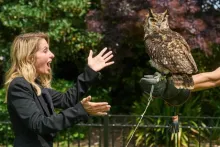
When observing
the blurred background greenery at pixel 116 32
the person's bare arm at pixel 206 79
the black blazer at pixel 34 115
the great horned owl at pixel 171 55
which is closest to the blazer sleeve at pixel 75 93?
the black blazer at pixel 34 115

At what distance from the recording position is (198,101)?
9.03 metres

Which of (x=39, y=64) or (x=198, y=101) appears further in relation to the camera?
(x=198, y=101)

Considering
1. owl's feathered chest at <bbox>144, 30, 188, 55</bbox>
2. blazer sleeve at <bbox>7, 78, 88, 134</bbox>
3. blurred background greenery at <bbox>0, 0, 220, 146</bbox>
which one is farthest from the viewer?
blurred background greenery at <bbox>0, 0, 220, 146</bbox>

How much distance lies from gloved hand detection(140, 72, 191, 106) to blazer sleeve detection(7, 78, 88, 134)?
471mm

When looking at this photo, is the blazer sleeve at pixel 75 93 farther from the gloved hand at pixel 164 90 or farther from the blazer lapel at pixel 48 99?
the gloved hand at pixel 164 90

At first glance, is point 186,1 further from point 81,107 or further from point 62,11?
point 81,107

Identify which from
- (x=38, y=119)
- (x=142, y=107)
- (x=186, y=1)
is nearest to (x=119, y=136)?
(x=142, y=107)

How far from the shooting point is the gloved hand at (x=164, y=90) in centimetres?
279

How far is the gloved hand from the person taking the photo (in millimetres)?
2789

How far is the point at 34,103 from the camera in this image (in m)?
2.60

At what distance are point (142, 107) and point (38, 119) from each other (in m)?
6.04

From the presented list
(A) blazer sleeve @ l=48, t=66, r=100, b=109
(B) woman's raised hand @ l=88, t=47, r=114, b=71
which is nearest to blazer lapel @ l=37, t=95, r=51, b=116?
(A) blazer sleeve @ l=48, t=66, r=100, b=109

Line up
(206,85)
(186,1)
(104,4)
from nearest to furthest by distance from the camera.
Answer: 1. (206,85)
2. (186,1)
3. (104,4)

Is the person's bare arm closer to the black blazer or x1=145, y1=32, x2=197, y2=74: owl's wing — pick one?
x1=145, y1=32, x2=197, y2=74: owl's wing
